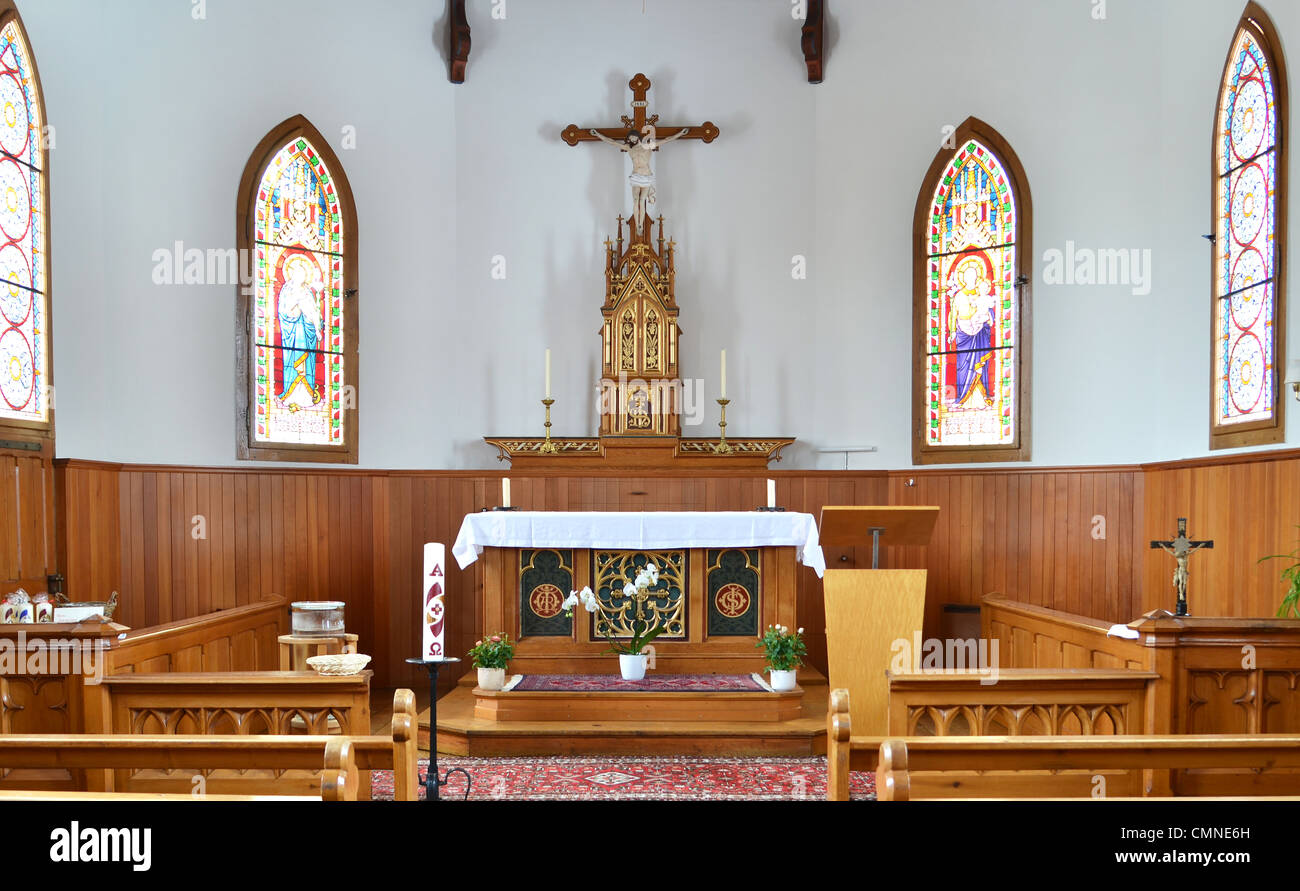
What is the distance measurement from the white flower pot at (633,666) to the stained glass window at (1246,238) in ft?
13.7

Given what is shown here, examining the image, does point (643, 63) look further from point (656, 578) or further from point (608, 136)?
point (656, 578)

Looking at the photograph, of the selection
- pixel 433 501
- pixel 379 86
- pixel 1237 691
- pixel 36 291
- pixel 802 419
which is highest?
pixel 379 86

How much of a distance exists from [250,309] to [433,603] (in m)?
5.91

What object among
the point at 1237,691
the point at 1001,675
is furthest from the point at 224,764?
the point at 1237,691

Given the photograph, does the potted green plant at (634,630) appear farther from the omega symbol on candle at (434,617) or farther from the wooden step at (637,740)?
the omega symbol on candle at (434,617)

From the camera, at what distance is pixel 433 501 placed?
27.9 ft

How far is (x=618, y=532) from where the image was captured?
659cm

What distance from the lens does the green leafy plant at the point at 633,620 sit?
630cm

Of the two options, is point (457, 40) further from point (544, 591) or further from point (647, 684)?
point (647, 684)

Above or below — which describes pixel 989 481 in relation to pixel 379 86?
below

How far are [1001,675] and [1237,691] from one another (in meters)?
1.09

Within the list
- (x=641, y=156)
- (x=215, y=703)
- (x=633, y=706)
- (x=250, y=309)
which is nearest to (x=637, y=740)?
(x=633, y=706)

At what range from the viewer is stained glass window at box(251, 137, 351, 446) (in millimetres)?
8156
